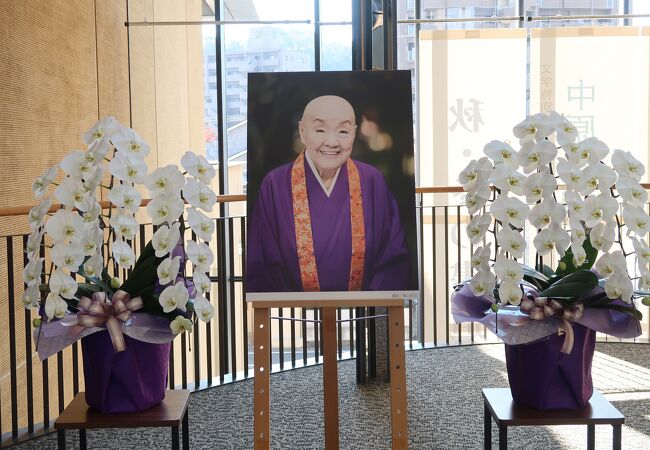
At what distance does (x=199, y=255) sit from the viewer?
6.57 ft

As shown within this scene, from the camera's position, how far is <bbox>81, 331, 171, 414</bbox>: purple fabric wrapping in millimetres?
2068

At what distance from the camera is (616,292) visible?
6.45ft

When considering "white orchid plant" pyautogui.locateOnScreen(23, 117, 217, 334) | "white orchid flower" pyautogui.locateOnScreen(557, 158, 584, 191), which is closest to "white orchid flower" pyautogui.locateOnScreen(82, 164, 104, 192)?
"white orchid plant" pyautogui.locateOnScreen(23, 117, 217, 334)

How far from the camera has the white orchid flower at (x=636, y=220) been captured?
2002 mm

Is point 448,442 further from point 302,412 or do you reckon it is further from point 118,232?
point 118,232

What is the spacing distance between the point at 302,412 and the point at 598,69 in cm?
384

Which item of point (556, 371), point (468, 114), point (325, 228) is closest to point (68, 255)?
point (325, 228)

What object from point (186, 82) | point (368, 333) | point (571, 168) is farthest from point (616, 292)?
point (186, 82)

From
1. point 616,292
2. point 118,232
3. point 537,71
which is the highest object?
point 537,71

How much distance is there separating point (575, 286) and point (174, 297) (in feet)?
3.48

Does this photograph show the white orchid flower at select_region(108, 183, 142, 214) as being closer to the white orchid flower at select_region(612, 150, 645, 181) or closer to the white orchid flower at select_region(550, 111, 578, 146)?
the white orchid flower at select_region(550, 111, 578, 146)

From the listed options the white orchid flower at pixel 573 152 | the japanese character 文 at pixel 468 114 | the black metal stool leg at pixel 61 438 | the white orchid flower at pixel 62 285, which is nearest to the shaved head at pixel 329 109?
the white orchid flower at pixel 573 152

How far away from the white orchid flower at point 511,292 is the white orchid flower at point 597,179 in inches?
12.3

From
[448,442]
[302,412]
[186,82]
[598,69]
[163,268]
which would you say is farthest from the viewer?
[186,82]
